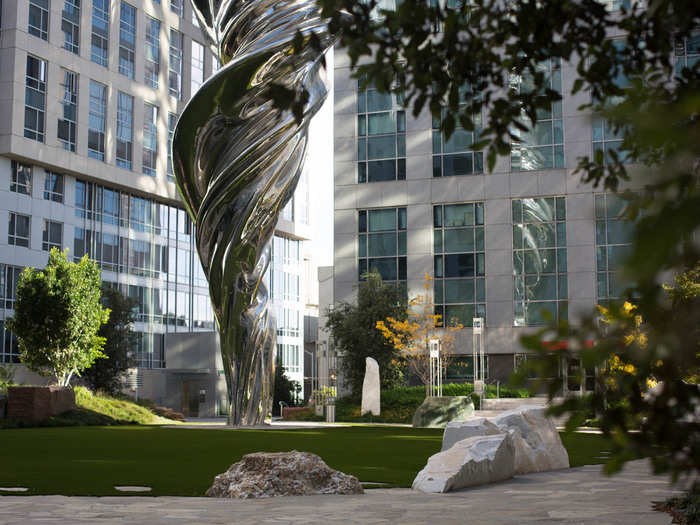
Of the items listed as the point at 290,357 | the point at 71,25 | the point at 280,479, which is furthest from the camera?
the point at 290,357

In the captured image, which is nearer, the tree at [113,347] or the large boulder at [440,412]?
the large boulder at [440,412]

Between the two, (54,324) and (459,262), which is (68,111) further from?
(459,262)

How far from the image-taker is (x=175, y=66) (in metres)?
52.1

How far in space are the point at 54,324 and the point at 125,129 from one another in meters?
19.5

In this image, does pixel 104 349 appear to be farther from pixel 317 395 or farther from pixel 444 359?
pixel 444 359

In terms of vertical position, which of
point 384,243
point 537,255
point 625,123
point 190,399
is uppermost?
point 384,243

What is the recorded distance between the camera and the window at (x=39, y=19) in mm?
41719

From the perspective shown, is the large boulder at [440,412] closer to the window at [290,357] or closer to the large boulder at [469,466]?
the large boulder at [469,466]

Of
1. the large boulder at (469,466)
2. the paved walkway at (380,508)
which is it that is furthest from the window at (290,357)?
the paved walkway at (380,508)

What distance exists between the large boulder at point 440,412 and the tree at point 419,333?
7.74 metres

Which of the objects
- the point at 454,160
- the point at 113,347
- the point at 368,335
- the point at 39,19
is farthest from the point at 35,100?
the point at 454,160

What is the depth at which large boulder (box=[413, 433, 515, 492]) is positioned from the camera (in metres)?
7.78

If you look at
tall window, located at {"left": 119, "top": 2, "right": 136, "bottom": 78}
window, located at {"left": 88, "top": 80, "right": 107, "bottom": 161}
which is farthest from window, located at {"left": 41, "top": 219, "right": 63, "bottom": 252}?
tall window, located at {"left": 119, "top": 2, "right": 136, "bottom": 78}

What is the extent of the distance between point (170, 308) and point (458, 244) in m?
20.0
